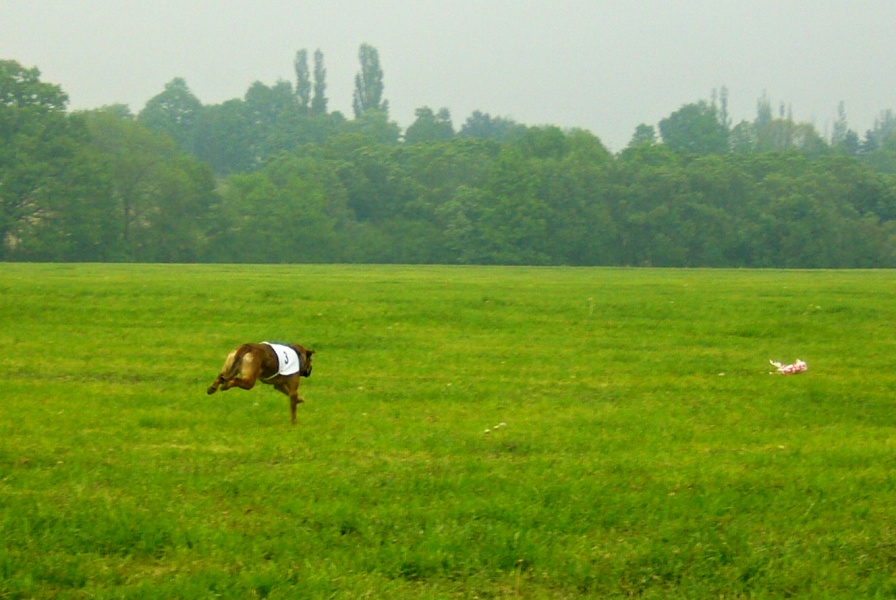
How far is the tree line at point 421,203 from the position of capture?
79000 mm

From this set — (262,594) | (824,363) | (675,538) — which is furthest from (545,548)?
(824,363)

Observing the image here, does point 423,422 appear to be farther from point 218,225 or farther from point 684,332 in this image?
point 218,225

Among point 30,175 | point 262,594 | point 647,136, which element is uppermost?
point 647,136

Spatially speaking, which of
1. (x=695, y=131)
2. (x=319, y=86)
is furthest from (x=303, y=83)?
Result: (x=695, y=131)

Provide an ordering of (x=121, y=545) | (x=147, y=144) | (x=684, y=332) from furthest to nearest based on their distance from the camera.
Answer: (x=147, y=144), (x=684, y=332), (x=121, y=545)

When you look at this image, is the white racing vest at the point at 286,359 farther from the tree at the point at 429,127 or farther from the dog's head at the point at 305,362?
the tree at the point at 429,127

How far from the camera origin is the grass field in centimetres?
705

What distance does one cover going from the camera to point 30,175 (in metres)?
76.8

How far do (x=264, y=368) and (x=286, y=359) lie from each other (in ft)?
1.01

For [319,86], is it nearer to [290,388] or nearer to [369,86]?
[369,86]

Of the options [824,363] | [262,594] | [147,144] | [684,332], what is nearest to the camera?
[262,594]

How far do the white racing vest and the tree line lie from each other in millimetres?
69022

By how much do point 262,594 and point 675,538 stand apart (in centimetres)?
282

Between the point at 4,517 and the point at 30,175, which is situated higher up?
the point at 30,175
